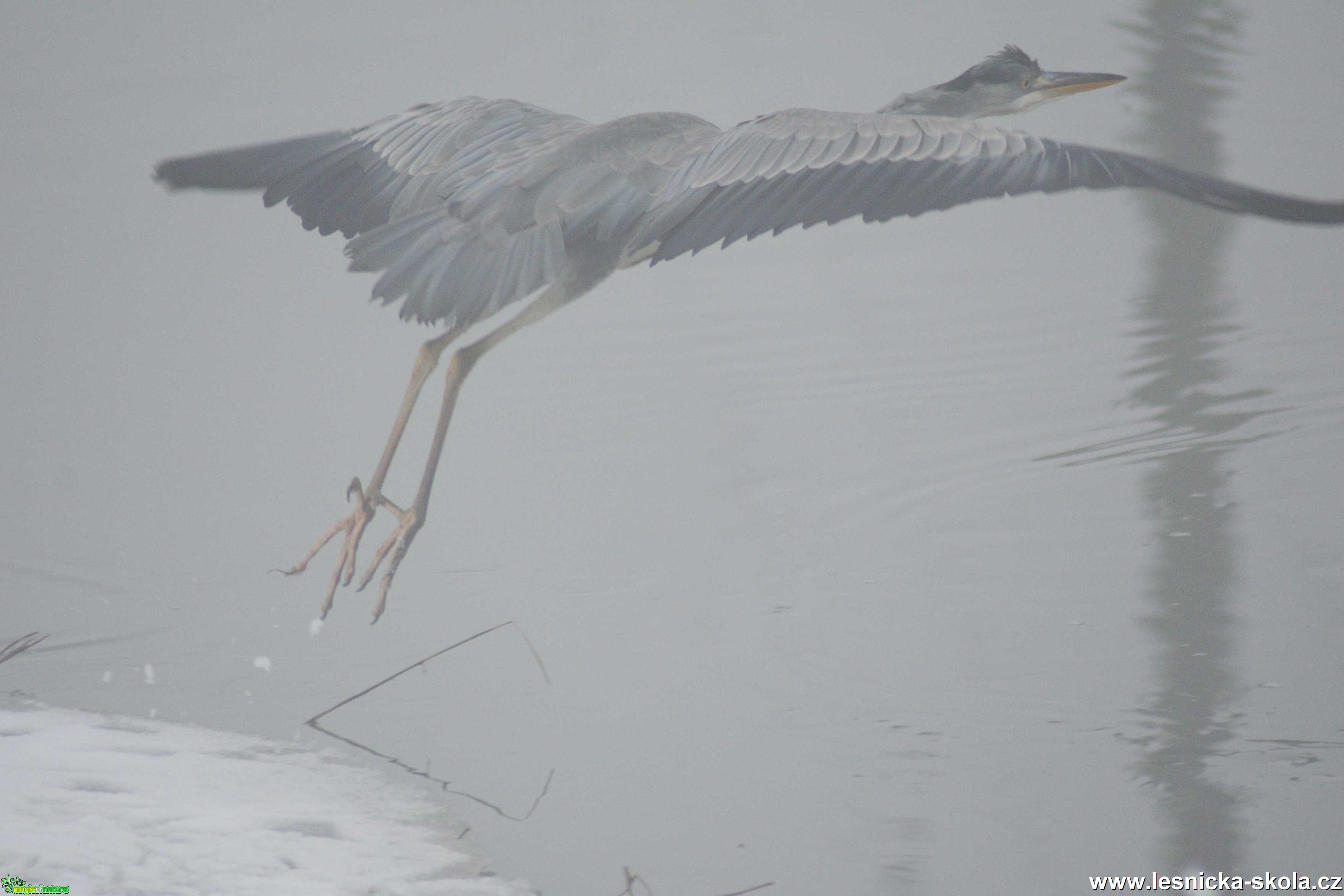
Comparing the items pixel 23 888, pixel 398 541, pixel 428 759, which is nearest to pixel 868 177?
pixel 398 541

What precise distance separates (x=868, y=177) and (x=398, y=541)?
129 centimetres

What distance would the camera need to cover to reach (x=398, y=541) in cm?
334

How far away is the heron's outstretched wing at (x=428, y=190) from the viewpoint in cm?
291

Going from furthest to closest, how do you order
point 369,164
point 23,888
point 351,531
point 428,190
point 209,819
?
point 369,164 → point 428,190 → point 351,531 → point 209,819 → point 23,888

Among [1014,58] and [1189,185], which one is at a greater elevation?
[1014,58]

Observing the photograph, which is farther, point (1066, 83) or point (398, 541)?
point (1066, 83)

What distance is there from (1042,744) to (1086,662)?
0.37 m

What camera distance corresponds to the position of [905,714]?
292cm

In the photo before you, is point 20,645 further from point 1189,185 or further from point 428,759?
point 1189,185

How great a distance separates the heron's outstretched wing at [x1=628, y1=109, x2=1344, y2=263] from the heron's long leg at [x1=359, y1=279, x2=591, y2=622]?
333 mm

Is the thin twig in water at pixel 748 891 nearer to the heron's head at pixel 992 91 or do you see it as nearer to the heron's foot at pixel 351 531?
the heron's foot at pixel 351 531

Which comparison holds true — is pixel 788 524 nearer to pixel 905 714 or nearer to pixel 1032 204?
pixel 905 714

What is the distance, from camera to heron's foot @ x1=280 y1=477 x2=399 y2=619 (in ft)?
10.7

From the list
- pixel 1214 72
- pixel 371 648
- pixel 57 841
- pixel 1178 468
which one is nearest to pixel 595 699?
pixel 371 648
